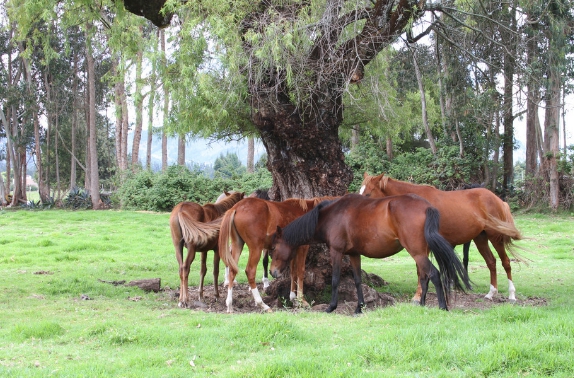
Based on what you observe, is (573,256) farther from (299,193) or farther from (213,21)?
(213,21)

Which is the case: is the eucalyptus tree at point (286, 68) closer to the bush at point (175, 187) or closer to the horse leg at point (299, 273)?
the horse leg at point (299, 273)

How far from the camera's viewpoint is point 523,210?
2434 centimetres

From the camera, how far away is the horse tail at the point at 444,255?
23.0 feet

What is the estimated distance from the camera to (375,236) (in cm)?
776

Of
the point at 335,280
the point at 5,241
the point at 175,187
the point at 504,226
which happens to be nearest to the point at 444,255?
the point at 335,280

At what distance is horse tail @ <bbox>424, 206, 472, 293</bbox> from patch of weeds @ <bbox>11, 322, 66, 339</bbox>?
4.83 metres

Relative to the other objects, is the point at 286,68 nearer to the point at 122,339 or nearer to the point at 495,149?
the point at 122,339

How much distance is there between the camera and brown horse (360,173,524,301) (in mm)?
8867

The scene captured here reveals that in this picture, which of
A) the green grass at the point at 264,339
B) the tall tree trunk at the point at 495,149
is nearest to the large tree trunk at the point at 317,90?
the green grass at the point at 264,339

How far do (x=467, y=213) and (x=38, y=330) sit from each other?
679 cm

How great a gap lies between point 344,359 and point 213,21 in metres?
5.55

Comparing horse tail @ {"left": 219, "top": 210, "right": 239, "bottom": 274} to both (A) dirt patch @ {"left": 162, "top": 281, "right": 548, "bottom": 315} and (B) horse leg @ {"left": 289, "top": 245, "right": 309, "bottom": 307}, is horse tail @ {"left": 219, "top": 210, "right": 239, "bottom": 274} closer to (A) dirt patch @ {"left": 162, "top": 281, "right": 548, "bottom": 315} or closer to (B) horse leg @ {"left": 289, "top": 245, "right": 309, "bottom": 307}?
(A) dirt patch @ {"left": 162, "top": 281, "right": 548, "bottom": 315}

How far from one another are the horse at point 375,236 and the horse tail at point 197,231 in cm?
118

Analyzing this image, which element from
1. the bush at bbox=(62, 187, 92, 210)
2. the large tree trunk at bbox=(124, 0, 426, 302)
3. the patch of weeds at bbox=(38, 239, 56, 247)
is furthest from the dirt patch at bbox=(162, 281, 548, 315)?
the bush at bbox=(62, 187, 92, 210)
